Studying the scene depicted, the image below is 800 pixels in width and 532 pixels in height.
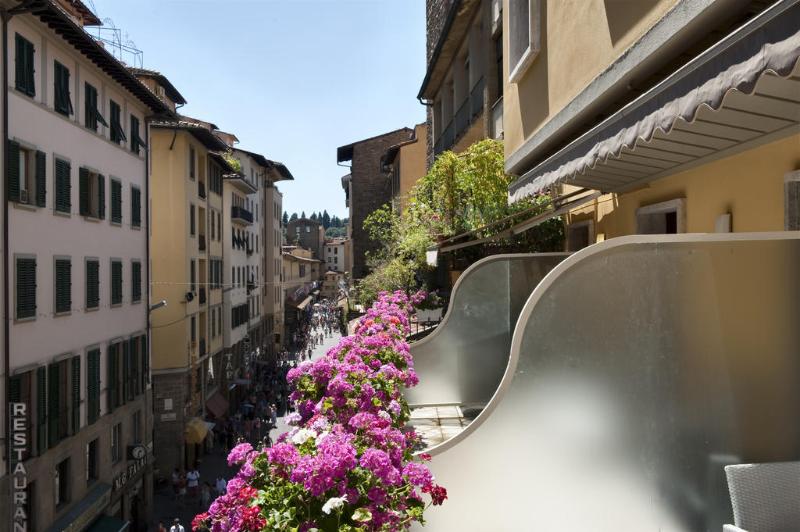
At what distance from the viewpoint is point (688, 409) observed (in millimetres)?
3246

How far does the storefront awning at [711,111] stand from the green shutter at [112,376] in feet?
55.2

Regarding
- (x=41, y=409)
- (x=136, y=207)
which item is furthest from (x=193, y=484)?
(x=41, y=409)

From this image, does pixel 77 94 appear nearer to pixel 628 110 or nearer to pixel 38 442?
pixel 38 442

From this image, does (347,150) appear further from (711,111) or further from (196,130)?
(711,111)

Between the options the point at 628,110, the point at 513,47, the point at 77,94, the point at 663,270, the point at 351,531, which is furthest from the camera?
the point at 77,94

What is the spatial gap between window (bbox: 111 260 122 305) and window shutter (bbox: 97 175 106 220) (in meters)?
1.60

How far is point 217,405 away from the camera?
110 feet

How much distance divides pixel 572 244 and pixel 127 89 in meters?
16.5

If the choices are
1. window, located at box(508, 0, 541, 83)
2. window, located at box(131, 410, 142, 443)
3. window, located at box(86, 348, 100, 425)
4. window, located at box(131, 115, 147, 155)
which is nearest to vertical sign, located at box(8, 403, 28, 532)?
window, located at box(86, 348, 100, 425)

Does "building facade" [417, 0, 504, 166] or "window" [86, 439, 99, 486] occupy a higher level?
"building facade" [417, 0, 504, 166]

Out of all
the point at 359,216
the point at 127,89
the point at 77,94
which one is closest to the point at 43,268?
the point at 77,94

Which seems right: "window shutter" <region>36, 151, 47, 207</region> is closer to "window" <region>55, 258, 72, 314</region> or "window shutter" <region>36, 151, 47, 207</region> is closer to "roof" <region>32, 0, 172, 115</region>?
"window" <region>55, 258, 72, 314</region>

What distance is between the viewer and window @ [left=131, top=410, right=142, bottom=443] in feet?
72.7

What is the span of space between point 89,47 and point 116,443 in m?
11.2
